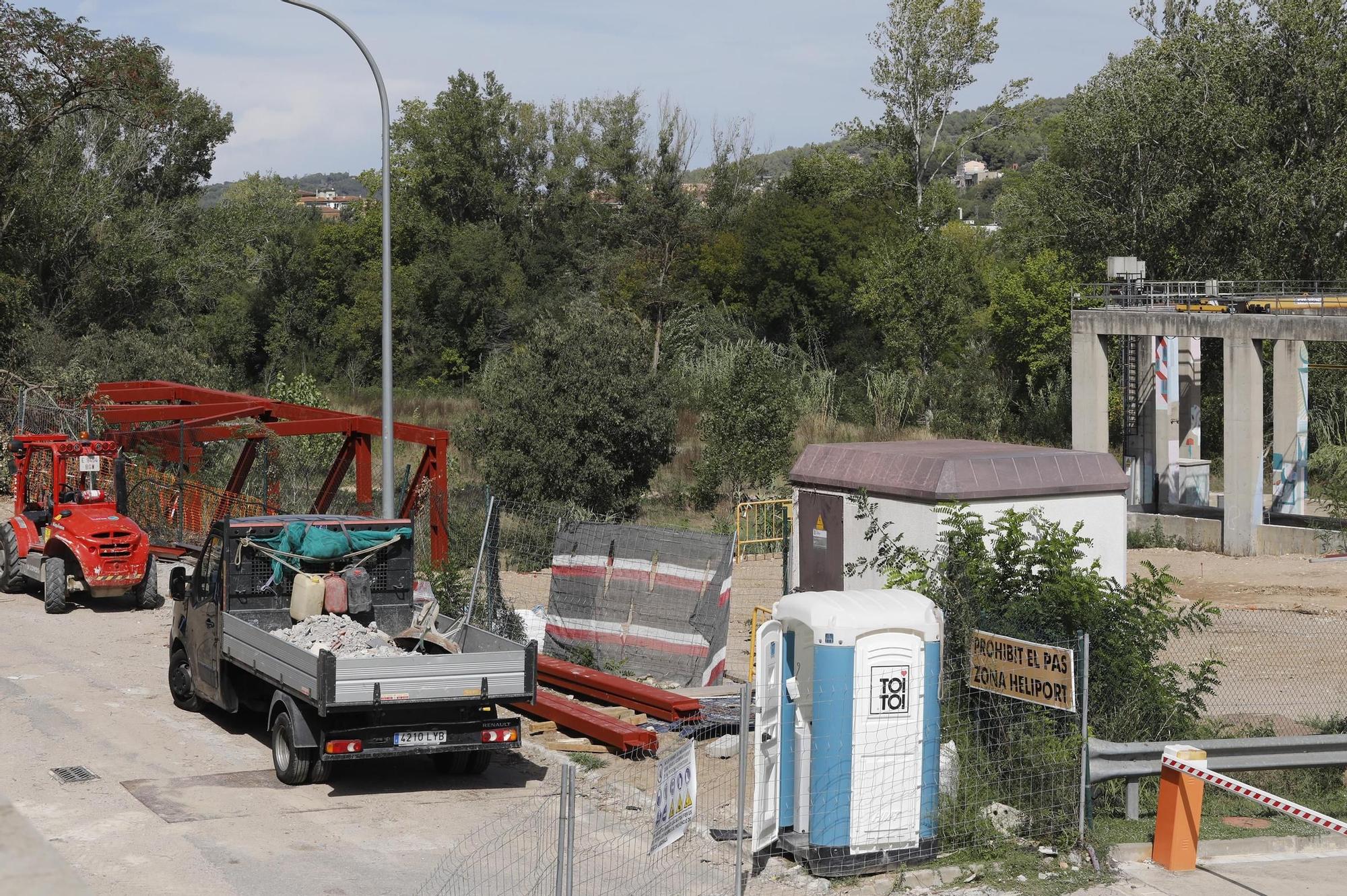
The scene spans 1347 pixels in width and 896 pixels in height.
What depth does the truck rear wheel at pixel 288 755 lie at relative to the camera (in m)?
11.5

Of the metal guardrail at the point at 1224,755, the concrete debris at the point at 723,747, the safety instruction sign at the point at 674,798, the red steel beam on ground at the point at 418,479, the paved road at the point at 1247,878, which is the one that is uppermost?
the red steel beam on ground at the point at 418,479

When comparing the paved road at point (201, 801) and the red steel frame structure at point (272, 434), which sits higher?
the red steel frame structure at point (272, 434)

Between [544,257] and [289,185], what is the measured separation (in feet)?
214

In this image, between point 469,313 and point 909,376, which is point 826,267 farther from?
point 469,313

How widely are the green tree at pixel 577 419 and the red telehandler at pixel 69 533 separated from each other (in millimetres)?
10970

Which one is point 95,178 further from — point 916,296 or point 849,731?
point 849,731

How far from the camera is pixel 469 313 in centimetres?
6594

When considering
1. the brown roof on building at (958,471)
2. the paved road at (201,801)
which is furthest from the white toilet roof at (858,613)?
the brown roof on building at (958,471)

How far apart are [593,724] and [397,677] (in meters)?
2.65

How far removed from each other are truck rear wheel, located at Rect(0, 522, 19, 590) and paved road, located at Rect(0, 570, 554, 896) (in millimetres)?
5228

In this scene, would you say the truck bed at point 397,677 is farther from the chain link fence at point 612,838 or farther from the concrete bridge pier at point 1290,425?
the concrete bridge pier at point 1290,425

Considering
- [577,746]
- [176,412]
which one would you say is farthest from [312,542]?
[176,412]

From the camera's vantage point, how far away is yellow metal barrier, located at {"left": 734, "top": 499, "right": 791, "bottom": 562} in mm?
28672

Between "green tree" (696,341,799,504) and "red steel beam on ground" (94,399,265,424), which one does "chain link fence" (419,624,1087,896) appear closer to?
"red steel beam on ground" (94,399,265,424)
